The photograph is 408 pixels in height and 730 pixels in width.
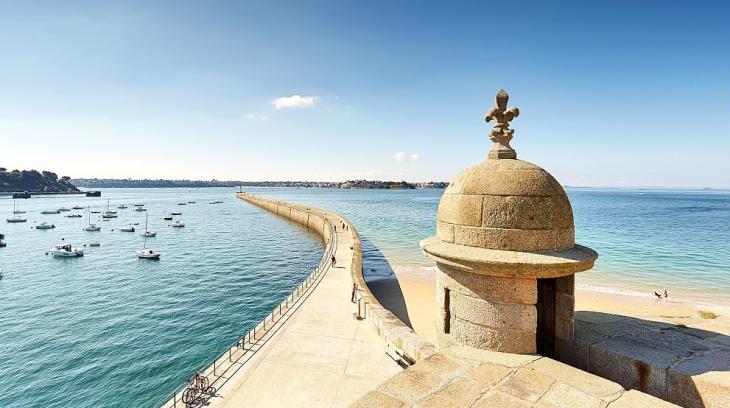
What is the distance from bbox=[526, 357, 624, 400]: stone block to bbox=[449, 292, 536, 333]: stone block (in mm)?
425

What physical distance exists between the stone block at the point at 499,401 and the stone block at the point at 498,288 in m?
1.16

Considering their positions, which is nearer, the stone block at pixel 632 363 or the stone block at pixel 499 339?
the stone block at pixel 632 363

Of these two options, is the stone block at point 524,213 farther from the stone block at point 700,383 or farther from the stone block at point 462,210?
the stone block at point 700,383

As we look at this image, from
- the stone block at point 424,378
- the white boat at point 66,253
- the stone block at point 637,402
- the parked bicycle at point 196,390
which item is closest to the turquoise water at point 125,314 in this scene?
the white boat at point 66,253

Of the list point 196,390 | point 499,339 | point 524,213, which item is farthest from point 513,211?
point 196,390

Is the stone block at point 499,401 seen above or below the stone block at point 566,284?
below

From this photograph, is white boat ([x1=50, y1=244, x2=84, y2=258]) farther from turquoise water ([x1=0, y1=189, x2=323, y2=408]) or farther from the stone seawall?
the stone seawall

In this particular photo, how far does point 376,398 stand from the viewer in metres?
3.40

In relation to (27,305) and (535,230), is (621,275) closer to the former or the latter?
(535,230)

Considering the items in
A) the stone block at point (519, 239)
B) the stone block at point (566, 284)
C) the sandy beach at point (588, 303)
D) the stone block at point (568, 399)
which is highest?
the stone block at point (519, 239)

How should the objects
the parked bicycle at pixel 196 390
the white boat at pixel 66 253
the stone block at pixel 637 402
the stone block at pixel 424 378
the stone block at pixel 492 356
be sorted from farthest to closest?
the white boat at pixel 66 253 → the parked bicycle at pixel 196 390 → the stone block at pixel 492 356 → the stone block at pixel 424 378 → the stone block at pixel 637 402

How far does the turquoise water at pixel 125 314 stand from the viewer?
1426cm

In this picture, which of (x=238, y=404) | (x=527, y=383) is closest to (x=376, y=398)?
(x=527, y=383)

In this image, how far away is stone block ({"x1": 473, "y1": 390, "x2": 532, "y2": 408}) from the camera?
3227 mm
